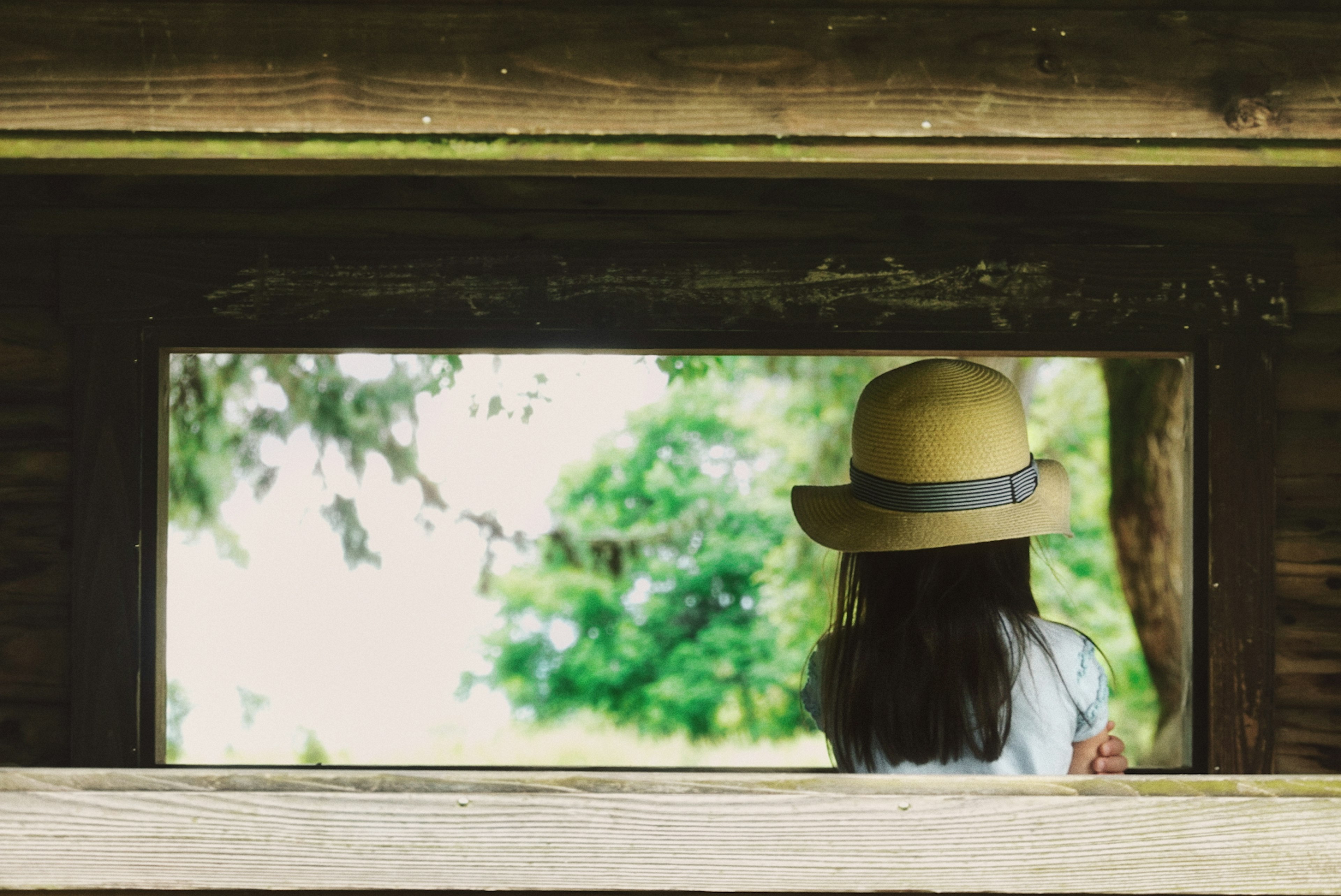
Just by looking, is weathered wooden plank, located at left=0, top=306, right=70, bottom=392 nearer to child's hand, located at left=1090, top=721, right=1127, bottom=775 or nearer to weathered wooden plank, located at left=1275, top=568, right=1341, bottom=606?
child's hand, located at left=1090, top=721, right=1127, bottom=775

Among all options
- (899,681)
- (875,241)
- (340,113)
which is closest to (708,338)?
(875,241)

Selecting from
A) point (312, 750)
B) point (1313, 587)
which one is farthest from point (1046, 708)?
point (312, 750)

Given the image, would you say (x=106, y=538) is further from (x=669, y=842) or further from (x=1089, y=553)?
(x=1089, y=553)

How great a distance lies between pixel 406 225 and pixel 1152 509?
455 centimetres

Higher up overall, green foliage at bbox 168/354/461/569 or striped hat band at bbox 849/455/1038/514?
green foliage at bbox 168/354/461/569

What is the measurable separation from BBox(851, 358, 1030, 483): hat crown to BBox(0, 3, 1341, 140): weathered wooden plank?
0.57m

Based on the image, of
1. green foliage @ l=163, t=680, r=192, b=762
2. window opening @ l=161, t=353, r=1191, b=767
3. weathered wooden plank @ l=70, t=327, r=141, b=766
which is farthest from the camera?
window opening @ l=161, t=353, r=1191, b=767

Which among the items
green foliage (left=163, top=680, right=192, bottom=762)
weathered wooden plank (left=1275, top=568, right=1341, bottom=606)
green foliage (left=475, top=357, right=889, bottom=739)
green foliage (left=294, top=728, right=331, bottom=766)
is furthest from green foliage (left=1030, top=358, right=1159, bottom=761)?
weathered wooden plank (left=1275, top=568, right=1341, bottom=606)

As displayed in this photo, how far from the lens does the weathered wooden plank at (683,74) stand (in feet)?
4.16

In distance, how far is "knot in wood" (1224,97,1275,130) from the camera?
1269 millimetres

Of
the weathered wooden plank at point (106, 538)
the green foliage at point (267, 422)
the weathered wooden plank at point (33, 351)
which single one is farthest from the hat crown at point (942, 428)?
the green foliage at point (267, 422)

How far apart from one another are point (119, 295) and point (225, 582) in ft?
33.2

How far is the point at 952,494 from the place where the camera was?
1.69 metres

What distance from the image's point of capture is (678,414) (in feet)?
45.3
